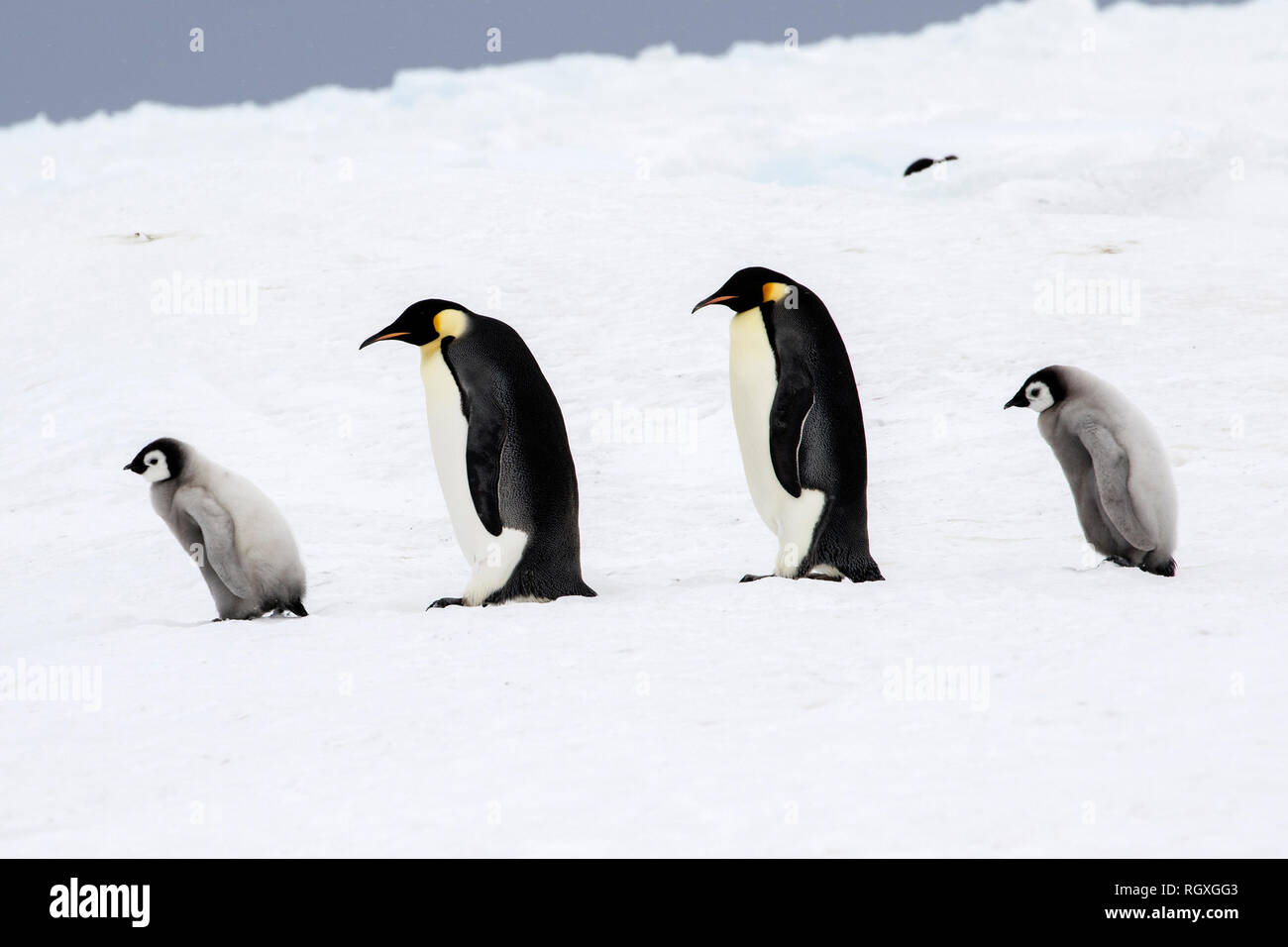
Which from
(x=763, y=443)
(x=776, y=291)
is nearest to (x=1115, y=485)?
(x=763, y=443)

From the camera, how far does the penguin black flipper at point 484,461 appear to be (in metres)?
3.72

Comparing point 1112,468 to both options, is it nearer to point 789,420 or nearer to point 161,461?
point 789,420

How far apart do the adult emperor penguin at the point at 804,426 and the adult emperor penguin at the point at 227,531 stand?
4.62ft

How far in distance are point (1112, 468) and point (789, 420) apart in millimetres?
940

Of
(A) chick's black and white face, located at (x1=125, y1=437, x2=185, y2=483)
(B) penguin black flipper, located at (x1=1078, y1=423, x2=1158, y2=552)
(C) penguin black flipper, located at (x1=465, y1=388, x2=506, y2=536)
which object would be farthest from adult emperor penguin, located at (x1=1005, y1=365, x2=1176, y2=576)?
(A) chick's black and white face, located at (x1=125, y1=437, x2=185, y2=483)

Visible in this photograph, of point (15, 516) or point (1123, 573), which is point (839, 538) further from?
point (15, 516)

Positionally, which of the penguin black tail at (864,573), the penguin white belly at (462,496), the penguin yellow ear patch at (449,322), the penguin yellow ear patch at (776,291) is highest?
the penguin yellow ear patch at (776,291)

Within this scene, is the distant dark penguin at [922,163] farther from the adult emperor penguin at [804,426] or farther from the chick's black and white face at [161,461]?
the chick's black and white face at [161,461]

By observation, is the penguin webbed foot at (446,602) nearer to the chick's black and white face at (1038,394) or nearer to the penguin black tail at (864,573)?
the penguin black tail at (864,573)

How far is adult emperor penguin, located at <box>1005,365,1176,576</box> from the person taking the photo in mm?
3760

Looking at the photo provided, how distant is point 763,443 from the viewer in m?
3.98

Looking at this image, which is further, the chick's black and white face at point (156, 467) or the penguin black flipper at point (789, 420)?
the chick's black and white face at point (156, 467)

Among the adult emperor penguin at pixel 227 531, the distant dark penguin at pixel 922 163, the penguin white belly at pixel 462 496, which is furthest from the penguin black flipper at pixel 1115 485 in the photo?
the distant dark penguin at pixel 922 163

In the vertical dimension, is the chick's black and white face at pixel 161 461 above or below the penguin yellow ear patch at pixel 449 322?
below
